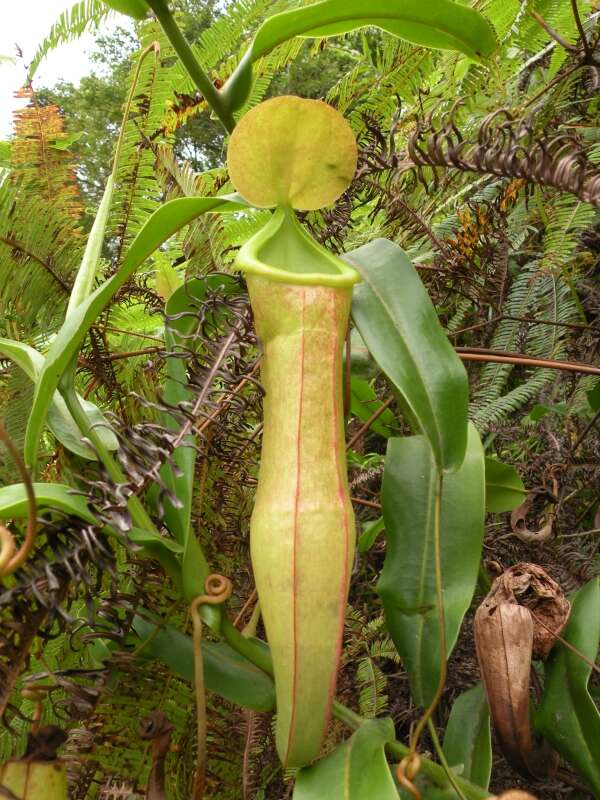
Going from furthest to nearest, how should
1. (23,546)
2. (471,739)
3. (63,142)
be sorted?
(63,142) → (471,739) → (23,546)

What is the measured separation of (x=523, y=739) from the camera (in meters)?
0.55

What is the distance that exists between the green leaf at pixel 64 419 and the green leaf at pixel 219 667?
15 centimetres

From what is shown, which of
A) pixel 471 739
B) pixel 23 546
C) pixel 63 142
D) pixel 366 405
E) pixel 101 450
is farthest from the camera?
pixel 366 405

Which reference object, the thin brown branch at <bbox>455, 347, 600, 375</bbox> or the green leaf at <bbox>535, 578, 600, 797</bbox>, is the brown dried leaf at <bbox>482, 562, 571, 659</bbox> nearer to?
the green leaf at <bbox>535, 578, 600, 797</bbox>

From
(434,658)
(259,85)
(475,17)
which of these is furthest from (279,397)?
(259,85)

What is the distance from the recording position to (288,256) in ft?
1.82

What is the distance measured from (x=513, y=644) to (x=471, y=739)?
0.14m

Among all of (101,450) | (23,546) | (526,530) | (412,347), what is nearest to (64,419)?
(101,450)

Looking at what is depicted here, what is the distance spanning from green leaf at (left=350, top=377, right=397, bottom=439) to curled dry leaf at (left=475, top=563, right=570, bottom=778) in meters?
0.27

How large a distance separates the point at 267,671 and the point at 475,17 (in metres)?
0.54

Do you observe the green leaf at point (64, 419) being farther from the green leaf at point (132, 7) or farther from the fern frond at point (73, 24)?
the fern frond at point (73, 24)

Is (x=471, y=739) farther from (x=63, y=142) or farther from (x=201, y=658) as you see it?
(x=63, y=142)

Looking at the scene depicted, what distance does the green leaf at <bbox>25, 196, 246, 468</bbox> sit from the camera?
1.55 feet

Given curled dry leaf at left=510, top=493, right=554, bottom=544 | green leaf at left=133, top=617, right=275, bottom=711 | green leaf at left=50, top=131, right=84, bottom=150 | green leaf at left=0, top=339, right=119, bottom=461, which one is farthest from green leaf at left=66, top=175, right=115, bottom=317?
curled dry leaf at left=510, top=493, right=554, bottom=544
